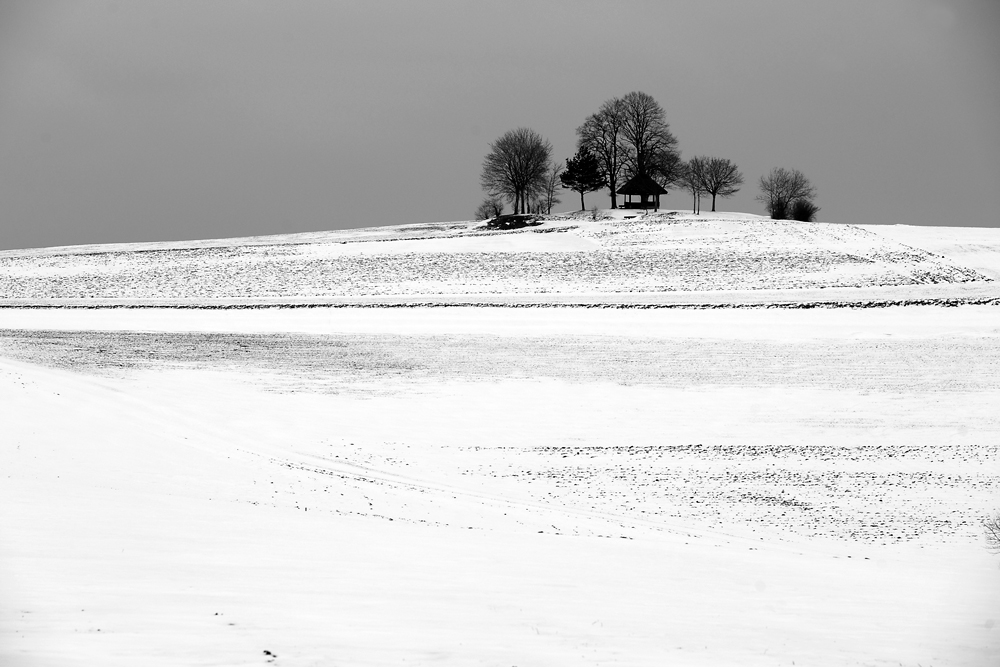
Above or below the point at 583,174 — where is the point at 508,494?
below

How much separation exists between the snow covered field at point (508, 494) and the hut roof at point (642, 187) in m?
54.9

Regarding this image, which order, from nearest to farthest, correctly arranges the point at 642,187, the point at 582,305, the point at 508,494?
the point at 508,494
the point at 582,305
the point at 642,187

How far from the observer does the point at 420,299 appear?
35.8 metres

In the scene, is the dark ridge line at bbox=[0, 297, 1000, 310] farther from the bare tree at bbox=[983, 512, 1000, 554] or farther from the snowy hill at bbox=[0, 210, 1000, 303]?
the bare tree at bbox=[983, 512, 1000, 554]

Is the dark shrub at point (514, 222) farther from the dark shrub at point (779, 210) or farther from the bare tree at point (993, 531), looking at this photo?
the bare tree at point (993, 531)

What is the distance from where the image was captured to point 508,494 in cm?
1344

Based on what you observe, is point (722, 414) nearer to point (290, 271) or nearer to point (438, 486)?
point (438, 486)

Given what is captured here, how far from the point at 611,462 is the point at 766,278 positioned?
85.3 ft

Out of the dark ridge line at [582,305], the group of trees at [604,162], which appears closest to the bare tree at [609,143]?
the group of trees at [604,162]

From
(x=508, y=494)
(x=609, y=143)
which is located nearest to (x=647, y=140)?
(x=609, y=143)

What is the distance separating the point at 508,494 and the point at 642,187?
72.3 meters

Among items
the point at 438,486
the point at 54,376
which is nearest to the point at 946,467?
the point at 438,486

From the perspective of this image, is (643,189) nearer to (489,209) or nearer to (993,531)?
(489,209)

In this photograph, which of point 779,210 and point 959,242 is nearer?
point 959,242
